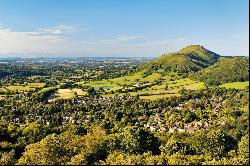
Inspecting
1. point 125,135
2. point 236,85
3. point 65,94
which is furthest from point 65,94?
point 125,135

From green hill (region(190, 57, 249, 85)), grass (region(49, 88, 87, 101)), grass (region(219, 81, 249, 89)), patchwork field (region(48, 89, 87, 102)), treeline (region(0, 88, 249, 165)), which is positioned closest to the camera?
treeline (region(0, 88, 249, 165))

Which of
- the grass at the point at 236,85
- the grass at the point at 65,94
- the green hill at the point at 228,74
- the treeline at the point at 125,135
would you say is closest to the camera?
the treeline at the point at 125,135

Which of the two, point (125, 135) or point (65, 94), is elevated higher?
point (125, 135)

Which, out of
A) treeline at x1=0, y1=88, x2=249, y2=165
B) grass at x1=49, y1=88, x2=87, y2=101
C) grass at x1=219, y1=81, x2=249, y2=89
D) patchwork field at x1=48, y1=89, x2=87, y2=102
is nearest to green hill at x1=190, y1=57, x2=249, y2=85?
grass at x1=219, y1=81, x2=249, y2=89

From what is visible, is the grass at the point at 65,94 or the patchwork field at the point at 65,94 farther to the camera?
the grass at the point at 65,94

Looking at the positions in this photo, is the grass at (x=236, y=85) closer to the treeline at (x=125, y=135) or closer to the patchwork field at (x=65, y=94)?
the treeline at (x=125, y=135)

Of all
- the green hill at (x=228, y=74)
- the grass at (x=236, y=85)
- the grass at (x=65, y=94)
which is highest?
the green hill at (x=228, y=74)

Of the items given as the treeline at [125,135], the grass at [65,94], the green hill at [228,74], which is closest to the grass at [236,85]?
the green hill at [228,74]

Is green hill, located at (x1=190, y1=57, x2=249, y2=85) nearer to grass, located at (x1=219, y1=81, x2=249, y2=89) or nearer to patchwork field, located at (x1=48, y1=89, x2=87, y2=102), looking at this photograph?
grass, located at (x1=219, y1=81, x2=249, y2=89)

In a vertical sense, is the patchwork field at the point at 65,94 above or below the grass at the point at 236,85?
below

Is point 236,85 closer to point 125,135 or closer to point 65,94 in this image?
point 65,94

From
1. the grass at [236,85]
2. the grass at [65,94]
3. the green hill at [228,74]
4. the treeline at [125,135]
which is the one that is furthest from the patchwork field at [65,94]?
the grass at [236,85]

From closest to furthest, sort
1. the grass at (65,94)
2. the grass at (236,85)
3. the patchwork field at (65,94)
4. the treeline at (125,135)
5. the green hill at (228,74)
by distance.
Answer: the treeline at (125,135), the patchwork field at (65,94), the grass at (65,94), the grass at (236,85), the green hill at (228,74)
